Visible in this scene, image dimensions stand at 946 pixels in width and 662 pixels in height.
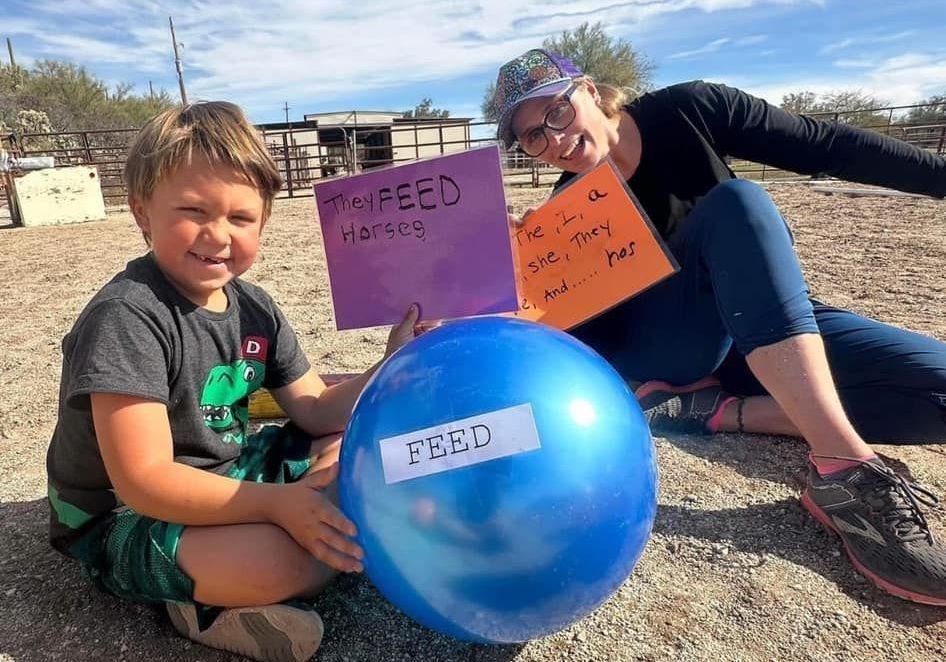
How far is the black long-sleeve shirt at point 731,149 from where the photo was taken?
183 cm

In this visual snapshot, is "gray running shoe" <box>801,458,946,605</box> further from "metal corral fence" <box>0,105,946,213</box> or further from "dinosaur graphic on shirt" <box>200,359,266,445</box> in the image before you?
"metal corral fence" <box>0,105,946,213</box>

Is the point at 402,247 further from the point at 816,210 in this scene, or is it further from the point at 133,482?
the point at 816,210

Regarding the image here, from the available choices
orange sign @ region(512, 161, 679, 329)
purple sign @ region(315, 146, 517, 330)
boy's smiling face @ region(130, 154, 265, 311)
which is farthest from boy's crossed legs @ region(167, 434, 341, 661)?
orange sign @ region(512, 161, 679, 329)

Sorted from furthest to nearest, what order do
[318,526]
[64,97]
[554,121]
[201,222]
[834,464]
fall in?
[64,97] < [554,121] < [834,464] < [201,222] < [318,526]

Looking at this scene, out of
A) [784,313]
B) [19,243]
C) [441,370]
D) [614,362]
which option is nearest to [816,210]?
[614,362]

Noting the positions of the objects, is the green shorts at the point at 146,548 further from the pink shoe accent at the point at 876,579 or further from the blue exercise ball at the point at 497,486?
the pink shoe accent at the point at 876,579

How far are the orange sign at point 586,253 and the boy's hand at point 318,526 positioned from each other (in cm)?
100

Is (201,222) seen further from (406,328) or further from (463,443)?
(463,443)

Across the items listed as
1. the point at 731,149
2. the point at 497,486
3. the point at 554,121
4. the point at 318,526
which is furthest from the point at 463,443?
the point at 731,149

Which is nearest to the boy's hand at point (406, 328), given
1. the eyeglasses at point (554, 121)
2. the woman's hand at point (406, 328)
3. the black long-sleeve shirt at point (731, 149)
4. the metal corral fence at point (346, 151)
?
the woman's hand at point (406, 328)

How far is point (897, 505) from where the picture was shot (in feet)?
5.02

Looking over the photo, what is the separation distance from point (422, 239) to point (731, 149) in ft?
3.57

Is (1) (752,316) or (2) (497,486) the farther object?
(1) (752,316)

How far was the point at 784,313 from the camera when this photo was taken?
1.61m
